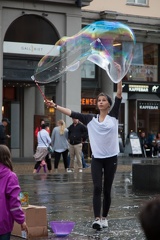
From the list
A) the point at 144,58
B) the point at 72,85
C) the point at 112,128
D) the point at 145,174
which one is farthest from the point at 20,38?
the point at 112,128

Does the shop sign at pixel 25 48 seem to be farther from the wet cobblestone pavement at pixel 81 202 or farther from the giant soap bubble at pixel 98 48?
the giant soap bubble at pixel 98 48

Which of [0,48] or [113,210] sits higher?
[0,48]

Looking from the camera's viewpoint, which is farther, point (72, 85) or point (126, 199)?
point (72, 85)

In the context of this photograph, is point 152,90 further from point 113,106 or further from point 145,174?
point 113,106

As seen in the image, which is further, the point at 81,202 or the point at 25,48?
the point at 25,48

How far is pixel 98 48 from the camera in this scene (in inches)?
407

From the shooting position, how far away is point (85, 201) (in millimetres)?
11258

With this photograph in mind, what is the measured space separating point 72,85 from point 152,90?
304 inches

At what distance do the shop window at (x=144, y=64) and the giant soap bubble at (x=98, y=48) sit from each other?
21467 millimetres

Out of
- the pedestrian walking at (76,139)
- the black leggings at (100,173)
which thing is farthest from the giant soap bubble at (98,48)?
the pedestrian walking at (76,139)

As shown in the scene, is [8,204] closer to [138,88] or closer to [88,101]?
[88,101]

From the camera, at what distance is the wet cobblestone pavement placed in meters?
7.90

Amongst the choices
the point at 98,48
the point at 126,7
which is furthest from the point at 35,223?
the point at 126,7

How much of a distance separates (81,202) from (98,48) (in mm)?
2957
